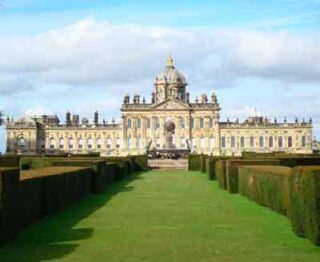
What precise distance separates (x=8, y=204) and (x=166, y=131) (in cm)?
8735

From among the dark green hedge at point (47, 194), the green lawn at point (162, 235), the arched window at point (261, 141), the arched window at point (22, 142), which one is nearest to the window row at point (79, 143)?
the arched window at point (22, 142)

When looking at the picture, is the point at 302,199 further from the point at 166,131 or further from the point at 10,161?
the point at 166,131

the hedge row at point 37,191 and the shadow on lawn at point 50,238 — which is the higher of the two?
the hedge row at point 37,191

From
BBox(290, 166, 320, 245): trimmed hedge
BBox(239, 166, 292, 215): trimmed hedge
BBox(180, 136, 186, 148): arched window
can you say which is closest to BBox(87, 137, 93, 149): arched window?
BBox(180, 136, 186, 148): arched window

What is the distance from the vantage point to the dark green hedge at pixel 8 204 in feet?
33.4

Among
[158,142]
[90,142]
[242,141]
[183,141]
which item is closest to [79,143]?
[90,142]

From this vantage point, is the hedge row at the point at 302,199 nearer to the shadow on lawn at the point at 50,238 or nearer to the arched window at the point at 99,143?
the shadow on lawn at the point at 50,238

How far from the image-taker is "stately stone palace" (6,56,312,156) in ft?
318

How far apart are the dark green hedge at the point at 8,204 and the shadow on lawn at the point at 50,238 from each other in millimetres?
165

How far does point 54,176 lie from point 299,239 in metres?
5.71

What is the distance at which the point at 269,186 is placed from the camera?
14.9 meters

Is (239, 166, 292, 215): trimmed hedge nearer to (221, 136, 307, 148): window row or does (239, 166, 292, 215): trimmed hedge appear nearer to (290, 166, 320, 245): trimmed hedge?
(290, 166, 320, 245): trimmed hedge

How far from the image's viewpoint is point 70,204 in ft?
54.0

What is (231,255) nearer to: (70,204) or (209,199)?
(70,204)
